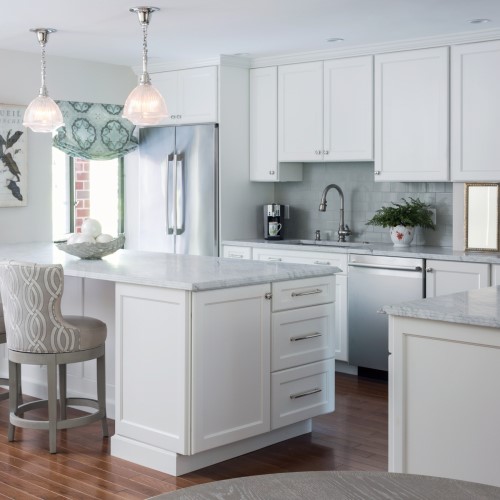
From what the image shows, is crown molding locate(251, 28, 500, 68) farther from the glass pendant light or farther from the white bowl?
the white bowl

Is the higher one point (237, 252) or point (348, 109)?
point (348, 109)

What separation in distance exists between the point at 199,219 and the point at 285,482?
5.25 meters

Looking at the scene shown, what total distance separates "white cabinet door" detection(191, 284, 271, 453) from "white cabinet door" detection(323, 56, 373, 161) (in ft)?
7.45

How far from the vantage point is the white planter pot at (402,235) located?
5799 mm

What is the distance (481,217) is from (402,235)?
21.6 inches

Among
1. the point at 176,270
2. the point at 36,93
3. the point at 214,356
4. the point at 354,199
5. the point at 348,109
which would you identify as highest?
the point at 36,93

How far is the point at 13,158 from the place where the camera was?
6203mm

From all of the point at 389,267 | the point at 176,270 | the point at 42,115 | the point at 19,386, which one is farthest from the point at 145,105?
the point at 389,267

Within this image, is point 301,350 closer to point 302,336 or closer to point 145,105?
point 302,336

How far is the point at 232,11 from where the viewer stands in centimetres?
475

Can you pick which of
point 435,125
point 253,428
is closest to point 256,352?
point 253,428

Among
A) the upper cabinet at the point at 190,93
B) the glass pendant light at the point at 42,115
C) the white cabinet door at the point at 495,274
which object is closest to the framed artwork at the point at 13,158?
the upper cabinet at the point at 190,93

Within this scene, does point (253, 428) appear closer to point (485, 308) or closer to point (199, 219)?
point (485, 308)

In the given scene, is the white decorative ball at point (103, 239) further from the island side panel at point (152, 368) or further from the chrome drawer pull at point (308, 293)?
the chrome drawer pull at point (308, 293)
